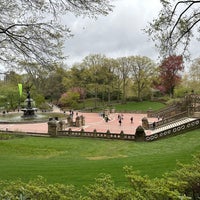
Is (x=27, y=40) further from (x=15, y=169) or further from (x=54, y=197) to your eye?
(x=54, y=197)

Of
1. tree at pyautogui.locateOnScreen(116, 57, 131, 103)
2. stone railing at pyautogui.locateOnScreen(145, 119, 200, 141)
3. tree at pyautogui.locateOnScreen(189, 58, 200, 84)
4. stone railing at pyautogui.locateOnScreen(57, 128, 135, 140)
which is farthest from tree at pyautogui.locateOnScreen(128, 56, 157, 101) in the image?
stone railing at pyautogui.locateOnScreen(145, 119, 200, 141)

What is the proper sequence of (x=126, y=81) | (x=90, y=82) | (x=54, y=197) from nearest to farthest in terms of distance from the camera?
(x=54, y=197) < (x=90, y=82) < (x=126, y=81)

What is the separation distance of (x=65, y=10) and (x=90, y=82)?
75.0 metres

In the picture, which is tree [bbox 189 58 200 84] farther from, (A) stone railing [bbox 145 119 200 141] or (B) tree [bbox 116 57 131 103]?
(A) stone railing [bbox 145 119 200 141]

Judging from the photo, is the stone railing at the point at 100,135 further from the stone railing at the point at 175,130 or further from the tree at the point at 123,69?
the tree at the point at 123,69

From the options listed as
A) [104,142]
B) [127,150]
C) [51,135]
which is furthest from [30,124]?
[127,150]

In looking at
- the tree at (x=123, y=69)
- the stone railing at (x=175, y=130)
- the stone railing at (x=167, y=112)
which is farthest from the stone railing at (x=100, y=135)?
the tree at (x=123, y=69)

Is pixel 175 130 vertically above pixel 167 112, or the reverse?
pixel 167 112

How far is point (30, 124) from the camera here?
51.8 m

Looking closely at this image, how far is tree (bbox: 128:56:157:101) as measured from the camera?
88.9 meters

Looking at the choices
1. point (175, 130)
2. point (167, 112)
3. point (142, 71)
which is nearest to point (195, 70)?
point (142, 71)

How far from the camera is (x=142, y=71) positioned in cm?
8981

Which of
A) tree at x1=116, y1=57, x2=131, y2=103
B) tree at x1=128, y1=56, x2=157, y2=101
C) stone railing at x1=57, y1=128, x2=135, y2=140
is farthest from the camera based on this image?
tree at x1=116, y1=57, x2=131, y2=103

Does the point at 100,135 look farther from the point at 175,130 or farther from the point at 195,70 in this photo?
the point at 195,70
